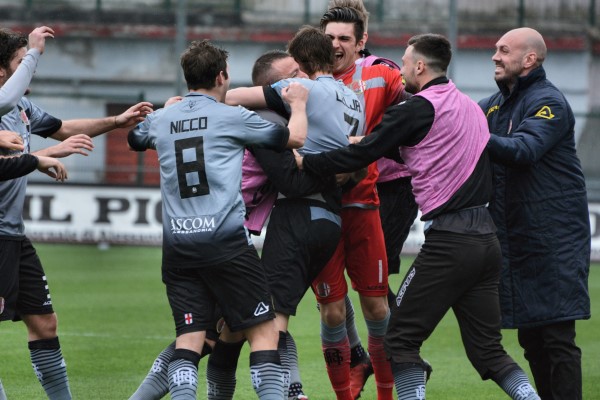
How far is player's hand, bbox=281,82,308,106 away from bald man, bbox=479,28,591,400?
1.21 metres

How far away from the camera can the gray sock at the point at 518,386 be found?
5980 millimetres

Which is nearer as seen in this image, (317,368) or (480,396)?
(480,396)

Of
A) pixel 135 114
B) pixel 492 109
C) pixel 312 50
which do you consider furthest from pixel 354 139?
pixel 135 114

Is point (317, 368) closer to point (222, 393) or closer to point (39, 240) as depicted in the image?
point (222, 393)

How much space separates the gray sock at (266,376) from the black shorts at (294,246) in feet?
1.75

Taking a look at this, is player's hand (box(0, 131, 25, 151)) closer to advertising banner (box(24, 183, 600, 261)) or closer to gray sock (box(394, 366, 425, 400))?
gray sock (box(394, 366, 425, 400))

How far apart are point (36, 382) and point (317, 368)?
2160mm

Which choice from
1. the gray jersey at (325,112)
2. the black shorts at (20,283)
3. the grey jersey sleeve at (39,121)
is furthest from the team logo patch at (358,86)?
the black shorts at (20,283)

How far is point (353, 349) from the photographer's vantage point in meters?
7.95

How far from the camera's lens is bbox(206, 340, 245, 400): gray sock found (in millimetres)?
6582

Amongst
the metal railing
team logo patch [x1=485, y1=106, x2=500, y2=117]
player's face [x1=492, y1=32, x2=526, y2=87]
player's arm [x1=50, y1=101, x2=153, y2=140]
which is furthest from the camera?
the metal railing

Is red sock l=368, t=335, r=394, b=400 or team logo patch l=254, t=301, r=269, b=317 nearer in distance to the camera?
team logo patch l=254, t=301, r=269, b=317

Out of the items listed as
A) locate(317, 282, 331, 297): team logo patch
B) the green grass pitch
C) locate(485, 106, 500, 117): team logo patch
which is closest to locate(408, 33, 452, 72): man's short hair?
locate(485, 106, 500, 117): team logo patch

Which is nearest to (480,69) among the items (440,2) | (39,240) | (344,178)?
(440,2)
